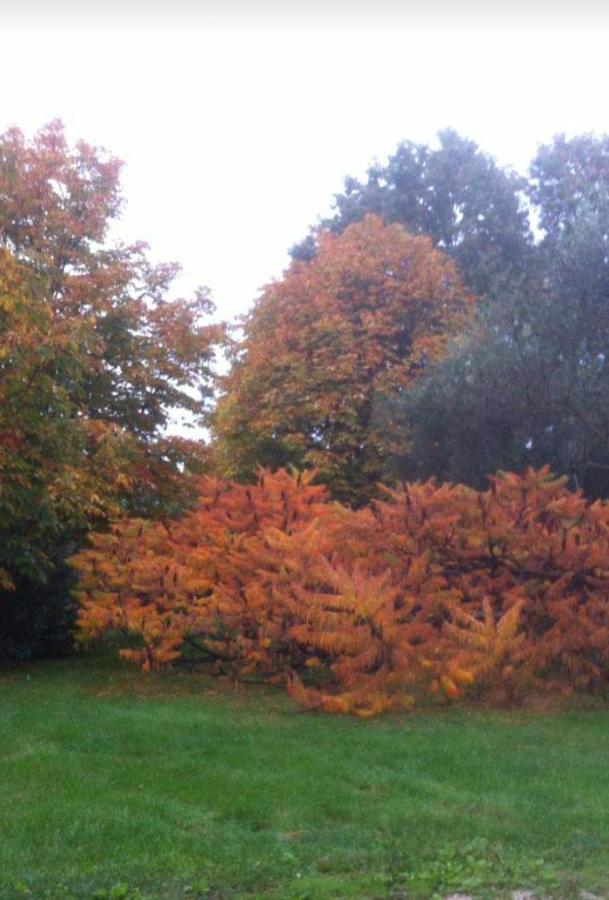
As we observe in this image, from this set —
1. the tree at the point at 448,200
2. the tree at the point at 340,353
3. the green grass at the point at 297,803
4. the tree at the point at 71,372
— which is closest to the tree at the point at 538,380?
the tree at the point at 71,372

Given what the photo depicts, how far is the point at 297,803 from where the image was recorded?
7766 mm

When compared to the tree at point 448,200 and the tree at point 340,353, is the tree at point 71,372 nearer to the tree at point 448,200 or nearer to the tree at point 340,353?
the tree at point 340,353

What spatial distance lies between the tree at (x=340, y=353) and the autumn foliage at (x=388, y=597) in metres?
11.0


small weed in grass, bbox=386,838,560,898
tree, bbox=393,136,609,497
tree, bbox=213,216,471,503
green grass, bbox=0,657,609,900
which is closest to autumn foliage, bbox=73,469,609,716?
green grass, bbox=0,657,609,900

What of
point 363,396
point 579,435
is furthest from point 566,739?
point 363,396

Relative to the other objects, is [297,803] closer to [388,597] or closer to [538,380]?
[388,597]

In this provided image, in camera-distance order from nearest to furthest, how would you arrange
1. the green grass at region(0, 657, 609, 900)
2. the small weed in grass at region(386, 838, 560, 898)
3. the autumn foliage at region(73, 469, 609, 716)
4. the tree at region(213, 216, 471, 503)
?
A: the small weed in grass at region(386, 838, 560, 898) → the green grass at region(0, 657, 609, 900) → the autumn foliage at region(73, 469, 609, 716) → the tree at region(213, 216, 471, 503)

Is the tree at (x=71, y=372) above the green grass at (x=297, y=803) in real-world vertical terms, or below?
above

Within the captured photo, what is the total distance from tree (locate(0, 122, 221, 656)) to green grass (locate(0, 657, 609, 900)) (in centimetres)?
375

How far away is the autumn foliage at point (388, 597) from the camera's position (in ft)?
40.5

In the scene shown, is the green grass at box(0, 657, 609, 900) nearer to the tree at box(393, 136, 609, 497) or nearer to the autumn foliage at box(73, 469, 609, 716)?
the autumn foliage at box(73, 469, 609, 716)

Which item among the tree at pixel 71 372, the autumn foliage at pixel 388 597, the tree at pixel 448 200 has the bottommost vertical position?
the autumn foliage at pixel 388 597

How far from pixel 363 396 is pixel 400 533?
1250 cm

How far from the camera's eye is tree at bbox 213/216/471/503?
26656 mm
